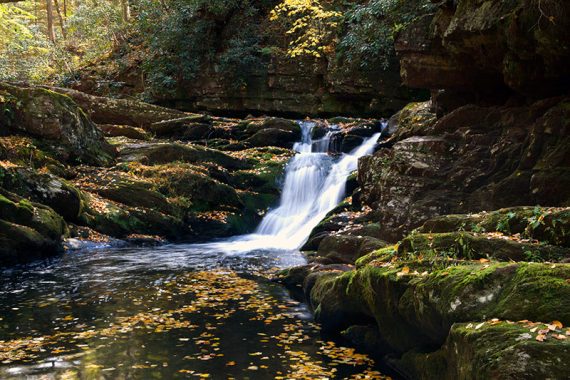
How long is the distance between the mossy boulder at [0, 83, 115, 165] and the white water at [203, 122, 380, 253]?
6.39m

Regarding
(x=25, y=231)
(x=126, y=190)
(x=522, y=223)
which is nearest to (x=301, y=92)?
(x=126, y=190)

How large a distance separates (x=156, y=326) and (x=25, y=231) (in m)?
6.44

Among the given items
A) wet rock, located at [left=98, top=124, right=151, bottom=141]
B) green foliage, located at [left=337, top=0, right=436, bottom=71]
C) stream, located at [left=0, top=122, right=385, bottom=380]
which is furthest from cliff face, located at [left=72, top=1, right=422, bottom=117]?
stream, located at [left=0, top=122, right=385, bottom=380]

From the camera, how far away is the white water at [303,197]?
57.0 feet

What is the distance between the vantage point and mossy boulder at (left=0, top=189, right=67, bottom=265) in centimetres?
1250

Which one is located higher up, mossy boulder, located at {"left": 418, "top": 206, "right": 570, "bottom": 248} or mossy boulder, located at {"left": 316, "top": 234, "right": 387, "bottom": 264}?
mossy boulder, located at {"left": 418, "top": 206, "right": 570, "bottom": 248}

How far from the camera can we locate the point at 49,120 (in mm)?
18422

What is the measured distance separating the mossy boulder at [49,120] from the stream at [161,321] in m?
5.62

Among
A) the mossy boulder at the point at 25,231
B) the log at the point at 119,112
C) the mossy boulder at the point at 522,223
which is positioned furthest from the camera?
the log at the point at 119,112

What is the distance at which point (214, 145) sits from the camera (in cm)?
2412

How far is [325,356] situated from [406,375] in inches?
44.9

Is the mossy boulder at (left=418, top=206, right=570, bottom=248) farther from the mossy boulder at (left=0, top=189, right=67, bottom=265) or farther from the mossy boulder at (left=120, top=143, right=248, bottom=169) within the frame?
the mossy boulder at (left=120, top=143, right=248, bottom=169)

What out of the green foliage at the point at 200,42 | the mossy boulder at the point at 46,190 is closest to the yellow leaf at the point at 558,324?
the mossy boulder at the point at 46,190

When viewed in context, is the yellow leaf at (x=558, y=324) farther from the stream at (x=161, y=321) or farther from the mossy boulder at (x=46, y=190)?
the mossy boulder at (x=46, y=190)
